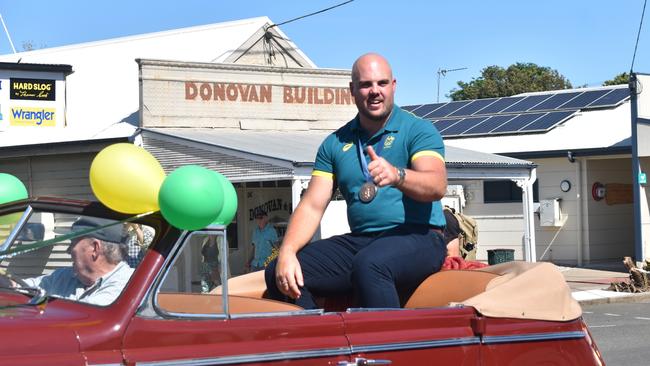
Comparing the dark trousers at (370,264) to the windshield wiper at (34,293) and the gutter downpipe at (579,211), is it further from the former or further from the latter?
the gutter downpipe at (579,211)

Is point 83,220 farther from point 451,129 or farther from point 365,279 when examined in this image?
point 451,129

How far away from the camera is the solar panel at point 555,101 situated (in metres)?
28.4

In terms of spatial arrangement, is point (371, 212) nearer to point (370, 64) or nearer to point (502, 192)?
point (370, 64)

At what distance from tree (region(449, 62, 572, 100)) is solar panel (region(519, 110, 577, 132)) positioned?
38581 millimetres

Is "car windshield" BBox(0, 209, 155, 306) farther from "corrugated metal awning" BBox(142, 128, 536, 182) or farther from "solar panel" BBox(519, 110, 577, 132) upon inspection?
"solar panel" BBox(519, 110, 577, 132)

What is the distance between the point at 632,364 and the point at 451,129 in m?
18.4

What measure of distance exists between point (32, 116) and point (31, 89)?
2.18ft

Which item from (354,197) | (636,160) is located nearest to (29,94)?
(636,160)

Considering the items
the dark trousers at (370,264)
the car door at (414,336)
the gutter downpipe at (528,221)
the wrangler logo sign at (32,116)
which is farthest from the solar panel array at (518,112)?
the car door at (414,336)

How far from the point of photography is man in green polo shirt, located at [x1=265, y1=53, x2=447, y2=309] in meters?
4.51

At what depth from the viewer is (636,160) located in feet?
72.6

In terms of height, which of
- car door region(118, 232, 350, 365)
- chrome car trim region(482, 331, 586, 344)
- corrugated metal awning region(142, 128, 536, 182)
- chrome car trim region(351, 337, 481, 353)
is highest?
corrugated metal awning region(142, 128, 536, 182)

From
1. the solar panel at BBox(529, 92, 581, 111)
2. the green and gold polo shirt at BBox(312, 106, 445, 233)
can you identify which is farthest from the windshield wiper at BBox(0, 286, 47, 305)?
the solar panel at BBox(529, 92, 581, 111)

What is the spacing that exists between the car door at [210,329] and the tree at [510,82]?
6268 centimetres
